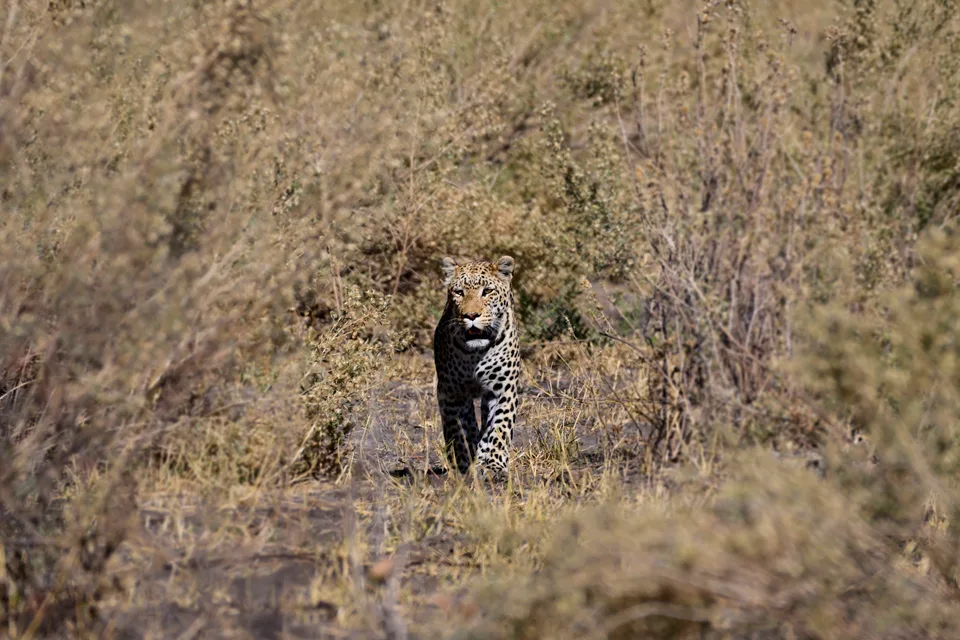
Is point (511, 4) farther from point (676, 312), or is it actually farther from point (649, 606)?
point (649, 606)

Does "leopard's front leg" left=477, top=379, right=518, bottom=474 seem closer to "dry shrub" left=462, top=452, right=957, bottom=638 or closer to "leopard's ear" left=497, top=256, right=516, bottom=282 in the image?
"leopard's ear" left=497, top=256, right=516, bottom=282

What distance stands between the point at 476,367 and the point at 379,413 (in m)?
0.86

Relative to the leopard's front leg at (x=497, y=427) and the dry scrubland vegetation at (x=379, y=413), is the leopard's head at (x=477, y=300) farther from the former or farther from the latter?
the dry scrubland vegetation at (x=379, y=413)

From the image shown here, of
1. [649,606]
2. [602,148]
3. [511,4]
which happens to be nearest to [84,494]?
[649,606]

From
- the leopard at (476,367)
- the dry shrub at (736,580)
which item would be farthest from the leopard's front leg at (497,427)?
the dry shrub at (736,580)

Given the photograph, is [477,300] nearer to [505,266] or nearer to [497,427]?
[505,266]

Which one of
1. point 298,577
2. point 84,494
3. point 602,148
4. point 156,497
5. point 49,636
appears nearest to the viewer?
point 49,636

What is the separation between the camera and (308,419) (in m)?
6.39

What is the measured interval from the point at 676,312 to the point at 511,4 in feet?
24.6

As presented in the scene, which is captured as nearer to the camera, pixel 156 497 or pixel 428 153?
pixel 156 497

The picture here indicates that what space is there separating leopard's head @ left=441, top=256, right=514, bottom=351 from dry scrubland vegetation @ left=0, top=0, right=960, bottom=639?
457mm

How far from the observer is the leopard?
23.7 ft

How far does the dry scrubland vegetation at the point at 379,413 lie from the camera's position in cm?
388

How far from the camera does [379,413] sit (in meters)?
7.82
